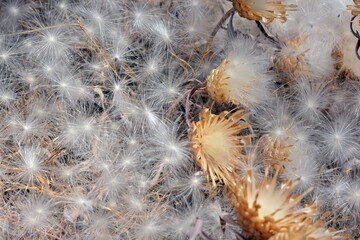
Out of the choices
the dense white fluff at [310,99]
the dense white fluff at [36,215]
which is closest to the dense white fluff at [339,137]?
the dense white fluff at [310,99]

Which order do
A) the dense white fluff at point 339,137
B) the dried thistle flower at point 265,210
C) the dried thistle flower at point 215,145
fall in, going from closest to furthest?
1. the dried thistle flower at point 265,210
2. the dried thistle flower at point 215,145
3. the dense white fluff at point 339,137

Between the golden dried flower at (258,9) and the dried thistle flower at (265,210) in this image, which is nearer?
the dried thistle flower at (265,210)

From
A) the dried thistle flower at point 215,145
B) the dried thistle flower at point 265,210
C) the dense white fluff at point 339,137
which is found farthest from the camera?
the dense white fluff at point 339,137

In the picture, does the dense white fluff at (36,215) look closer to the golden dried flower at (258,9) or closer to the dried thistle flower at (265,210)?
the dried thistle flower at (265,210)

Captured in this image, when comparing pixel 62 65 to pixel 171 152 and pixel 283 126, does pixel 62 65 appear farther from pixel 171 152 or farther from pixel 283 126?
pixel 283 126

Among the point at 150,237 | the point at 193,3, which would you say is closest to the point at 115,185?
the point at 150,237

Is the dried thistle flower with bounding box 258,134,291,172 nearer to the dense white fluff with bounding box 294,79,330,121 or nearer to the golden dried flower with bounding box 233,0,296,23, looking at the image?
the dense white fluff with bounding box 294,79,330,121
